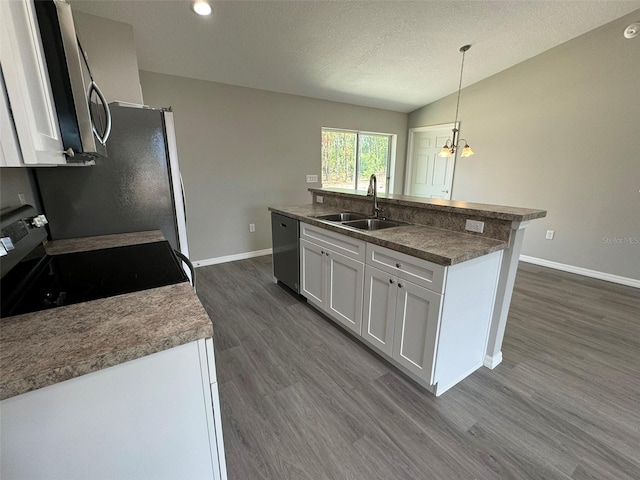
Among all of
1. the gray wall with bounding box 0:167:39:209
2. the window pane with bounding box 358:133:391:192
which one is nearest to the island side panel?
the gray wall with bounding box 0:167:39:209

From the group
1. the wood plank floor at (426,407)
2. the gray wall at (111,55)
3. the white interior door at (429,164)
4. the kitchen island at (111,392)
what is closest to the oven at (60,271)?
the kitchen island at (111,392)

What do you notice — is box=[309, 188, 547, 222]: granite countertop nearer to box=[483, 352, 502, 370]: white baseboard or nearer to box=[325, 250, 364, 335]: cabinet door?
box=[325, 250, 364, 335]: cabinet door

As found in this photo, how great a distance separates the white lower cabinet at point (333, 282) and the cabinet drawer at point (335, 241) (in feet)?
0.12

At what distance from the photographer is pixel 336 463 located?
1.36 metres

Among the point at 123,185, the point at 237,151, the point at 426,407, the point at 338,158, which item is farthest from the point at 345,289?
the point at 338,158

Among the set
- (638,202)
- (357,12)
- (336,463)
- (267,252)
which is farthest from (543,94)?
(336,463)

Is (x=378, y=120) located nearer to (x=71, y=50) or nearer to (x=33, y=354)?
(x=71, y=50)

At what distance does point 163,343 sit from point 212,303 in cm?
229

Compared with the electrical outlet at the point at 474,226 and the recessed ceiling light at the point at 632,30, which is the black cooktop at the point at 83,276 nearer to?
the electrical outlet at the point at 474,226

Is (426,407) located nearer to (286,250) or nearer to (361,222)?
(361,222)

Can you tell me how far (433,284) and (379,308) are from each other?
493mm

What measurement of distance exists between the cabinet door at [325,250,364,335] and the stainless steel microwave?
1639 millimetres

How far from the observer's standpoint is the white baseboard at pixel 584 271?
11.0ft

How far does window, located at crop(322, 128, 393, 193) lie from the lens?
4930mm
